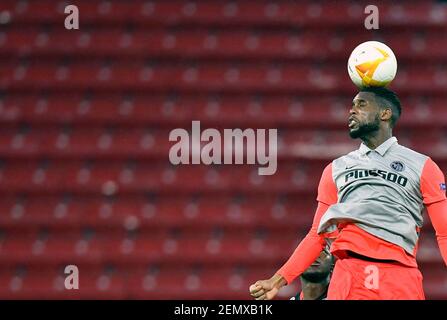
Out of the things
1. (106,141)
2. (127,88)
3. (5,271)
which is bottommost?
(5,271)

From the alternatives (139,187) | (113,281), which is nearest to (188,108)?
(139,187)

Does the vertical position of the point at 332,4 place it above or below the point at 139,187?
above

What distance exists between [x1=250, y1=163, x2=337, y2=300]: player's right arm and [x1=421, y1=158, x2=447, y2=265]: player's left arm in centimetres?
29

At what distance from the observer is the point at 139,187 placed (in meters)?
5.57

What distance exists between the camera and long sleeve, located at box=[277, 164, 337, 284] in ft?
8.88

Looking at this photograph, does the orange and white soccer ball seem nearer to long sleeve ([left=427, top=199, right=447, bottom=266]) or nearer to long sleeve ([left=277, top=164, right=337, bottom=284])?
long sleeve ([left=277, top=164, right=337, bottom=284])

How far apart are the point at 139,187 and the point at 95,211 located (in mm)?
313

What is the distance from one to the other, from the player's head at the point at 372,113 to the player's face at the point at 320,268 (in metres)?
0.66
